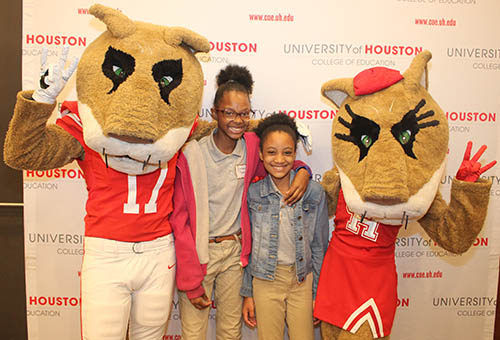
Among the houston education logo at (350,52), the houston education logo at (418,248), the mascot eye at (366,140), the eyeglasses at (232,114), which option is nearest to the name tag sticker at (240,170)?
the eyeglasses at (232,114)

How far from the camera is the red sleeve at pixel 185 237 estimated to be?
194cm

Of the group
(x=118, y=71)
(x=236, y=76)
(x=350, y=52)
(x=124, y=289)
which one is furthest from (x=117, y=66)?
(x=350, y=52)

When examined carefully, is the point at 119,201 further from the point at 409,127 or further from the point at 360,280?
the point at 409,127

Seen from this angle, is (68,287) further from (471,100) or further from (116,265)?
(471,100)

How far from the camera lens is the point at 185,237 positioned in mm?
1934

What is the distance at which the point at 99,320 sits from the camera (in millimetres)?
1703

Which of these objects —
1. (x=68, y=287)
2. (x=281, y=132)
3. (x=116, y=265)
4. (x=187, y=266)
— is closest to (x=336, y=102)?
(x=281, y=132)

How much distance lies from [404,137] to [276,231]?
2.77 ft

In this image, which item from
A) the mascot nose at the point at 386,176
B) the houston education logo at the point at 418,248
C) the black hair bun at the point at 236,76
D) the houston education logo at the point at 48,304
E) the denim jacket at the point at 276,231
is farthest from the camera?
the houston education logo at the point at 418,248

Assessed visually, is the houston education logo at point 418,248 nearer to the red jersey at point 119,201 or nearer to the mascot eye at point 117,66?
the red jersey at point 119,201

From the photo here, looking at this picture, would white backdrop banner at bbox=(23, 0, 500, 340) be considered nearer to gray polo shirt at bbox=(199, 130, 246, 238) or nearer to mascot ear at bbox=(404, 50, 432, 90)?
gray polo shirt at bbox=(199, 130, 246, 238)

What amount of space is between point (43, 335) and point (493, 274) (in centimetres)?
340

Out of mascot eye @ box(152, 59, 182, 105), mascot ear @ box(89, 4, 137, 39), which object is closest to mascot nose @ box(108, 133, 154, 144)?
mascot eye @ box(152, 59, 182, 105)

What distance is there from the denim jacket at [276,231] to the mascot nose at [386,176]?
0.45 metres
